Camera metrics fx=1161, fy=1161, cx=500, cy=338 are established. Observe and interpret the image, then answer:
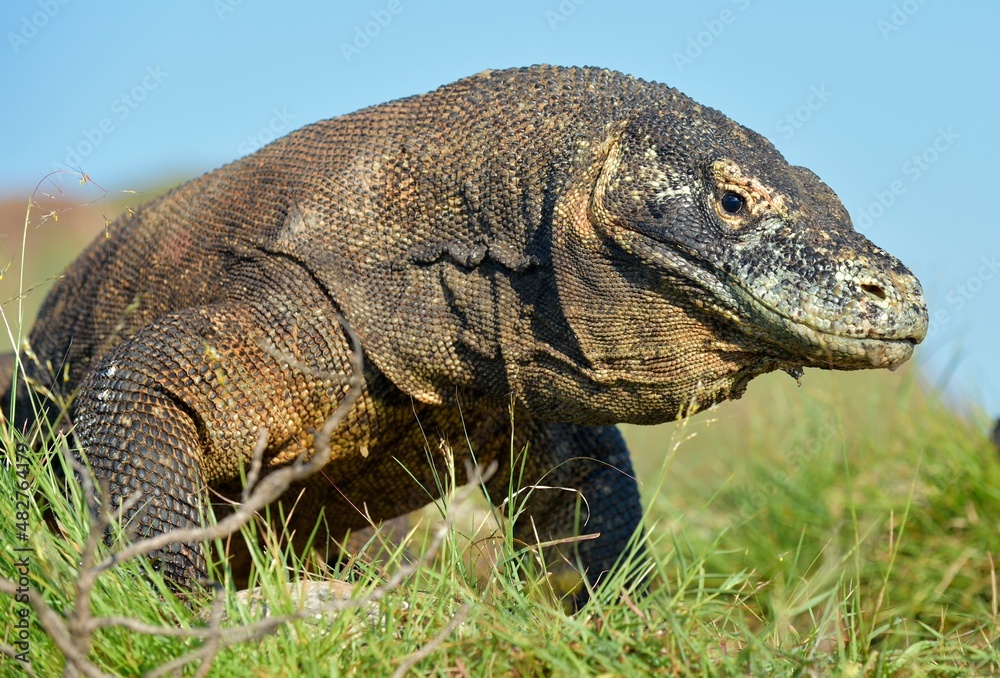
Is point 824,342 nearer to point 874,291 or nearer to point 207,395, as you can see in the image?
point 874,291

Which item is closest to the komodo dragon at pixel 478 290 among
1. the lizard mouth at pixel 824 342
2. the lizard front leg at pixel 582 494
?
the lizard mouth at pixel 824 342

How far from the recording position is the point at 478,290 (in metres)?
3.96

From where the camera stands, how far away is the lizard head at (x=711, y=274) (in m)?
3.52

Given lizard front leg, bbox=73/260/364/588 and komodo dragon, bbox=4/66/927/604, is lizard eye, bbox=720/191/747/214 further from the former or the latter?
lizard front leg, bbox=73/260/364/588

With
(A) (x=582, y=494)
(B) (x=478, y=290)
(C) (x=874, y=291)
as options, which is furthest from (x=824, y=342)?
(A) (x=582, y=494)

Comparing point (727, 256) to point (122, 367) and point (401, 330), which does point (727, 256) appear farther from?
point (122, 367)

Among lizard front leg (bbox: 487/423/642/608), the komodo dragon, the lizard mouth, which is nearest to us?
the lizard mouth

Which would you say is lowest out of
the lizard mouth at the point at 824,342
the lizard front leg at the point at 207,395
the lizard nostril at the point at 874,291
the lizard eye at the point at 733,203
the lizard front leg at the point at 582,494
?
the lizard front leg at the point at 582,494

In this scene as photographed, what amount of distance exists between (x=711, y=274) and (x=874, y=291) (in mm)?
492

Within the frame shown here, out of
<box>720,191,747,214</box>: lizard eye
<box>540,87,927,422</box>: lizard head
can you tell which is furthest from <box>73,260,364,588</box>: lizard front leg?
<box>720,191,747,214</box>: lizard eye

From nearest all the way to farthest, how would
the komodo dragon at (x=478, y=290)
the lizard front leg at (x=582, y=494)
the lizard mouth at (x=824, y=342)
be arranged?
the lizard mouth at (x=824, y=342), the komodo dragon at (x=478, y=290), the lizard front leg at (x=582, y=494)

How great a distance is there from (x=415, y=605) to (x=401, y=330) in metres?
1.11

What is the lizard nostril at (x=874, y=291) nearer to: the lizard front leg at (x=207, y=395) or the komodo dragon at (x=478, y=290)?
the komodo dragon at (x=478, y=290)

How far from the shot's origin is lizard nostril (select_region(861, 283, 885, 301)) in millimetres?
3514
